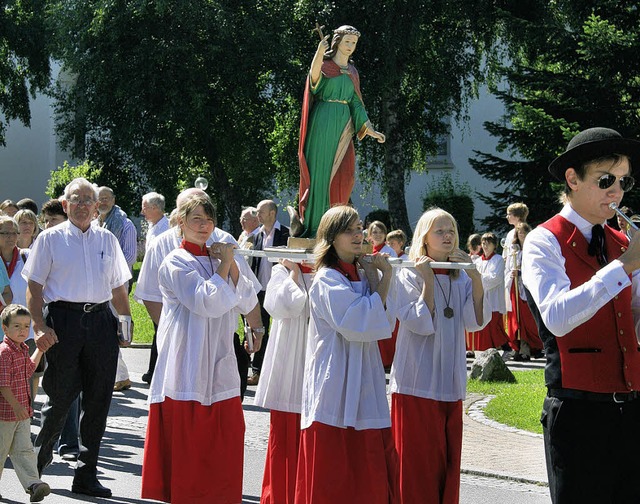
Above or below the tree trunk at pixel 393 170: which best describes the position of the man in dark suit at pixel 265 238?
below

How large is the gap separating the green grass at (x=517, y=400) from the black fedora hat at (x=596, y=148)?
5647 mm

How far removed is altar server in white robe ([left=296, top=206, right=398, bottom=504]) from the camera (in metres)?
5.91

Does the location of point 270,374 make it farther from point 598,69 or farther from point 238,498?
point 598,69

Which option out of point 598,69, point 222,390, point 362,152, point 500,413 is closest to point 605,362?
point 222,390

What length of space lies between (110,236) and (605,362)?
460 centimetres

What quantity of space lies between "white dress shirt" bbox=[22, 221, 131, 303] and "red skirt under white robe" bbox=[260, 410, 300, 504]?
1.63m

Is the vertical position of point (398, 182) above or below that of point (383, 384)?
above

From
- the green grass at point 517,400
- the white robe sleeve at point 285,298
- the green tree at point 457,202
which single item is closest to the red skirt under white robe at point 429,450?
the white robe sleeve at point 285,298

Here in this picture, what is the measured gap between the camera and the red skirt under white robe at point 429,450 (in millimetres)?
6711

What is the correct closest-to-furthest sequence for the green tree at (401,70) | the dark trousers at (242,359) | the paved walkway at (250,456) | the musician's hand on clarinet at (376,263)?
1. the musician's hand on clarinet at (376,263)
2. the dark trousers at (242,359)
3. the paved walkway at (250,456)
4. the green tree at (401,70)

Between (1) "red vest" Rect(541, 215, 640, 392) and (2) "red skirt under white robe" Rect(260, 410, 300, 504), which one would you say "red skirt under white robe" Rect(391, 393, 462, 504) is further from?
(1) "red vest" Rect(541, 215, 640, 392)

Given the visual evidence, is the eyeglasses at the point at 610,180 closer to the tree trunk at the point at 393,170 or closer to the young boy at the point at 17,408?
the young boy at the point at 17,408

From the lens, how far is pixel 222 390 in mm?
6898

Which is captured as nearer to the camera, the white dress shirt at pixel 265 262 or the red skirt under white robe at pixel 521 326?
the white dress shirt at pixel 265 262
